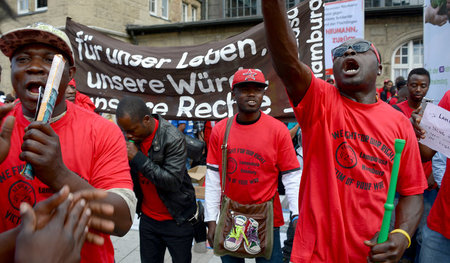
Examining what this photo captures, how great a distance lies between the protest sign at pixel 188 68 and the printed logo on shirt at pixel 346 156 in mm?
1881

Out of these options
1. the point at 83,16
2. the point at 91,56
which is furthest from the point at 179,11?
the point at 91,56

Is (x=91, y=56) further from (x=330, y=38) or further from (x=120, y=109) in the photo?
(x=330, y=38)

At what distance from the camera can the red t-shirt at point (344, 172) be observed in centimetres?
186

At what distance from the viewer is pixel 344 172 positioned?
189 centimetres

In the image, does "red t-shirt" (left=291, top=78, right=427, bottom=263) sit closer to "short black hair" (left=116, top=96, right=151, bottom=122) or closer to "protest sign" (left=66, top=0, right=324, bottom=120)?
"short black hair" (left=116, top=96, right=151, bottom=122)

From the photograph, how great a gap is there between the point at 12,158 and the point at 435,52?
4.46 m

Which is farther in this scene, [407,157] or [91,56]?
[91,56]

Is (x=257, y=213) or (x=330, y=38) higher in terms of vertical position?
(x=330, y=38)

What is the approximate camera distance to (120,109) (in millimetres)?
3070

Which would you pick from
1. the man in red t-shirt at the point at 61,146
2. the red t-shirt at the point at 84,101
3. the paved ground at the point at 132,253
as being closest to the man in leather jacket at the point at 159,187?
the paved ground at the point at 132,253

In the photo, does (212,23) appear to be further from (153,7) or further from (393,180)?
(393,180)

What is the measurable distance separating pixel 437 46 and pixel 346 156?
3.08m

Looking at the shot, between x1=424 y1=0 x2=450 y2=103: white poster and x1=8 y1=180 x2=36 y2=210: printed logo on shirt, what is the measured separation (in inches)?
166

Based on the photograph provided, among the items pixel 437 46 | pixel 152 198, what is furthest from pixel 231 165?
pixel 437 46
